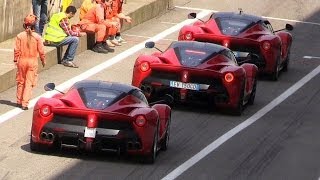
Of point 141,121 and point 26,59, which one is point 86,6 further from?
point 141,121

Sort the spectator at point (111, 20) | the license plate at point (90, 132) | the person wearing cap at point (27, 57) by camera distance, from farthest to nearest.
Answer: the spectator at point (111, 20)
the person wearing cap at point (27, 57)
the license plate at point (90, 132)

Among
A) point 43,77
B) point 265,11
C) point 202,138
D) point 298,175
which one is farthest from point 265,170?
point 265,11

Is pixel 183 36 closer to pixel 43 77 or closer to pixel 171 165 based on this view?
pixel 43 77

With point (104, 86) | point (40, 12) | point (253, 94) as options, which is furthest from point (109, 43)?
point (104, 86)

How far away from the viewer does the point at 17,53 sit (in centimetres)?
2377

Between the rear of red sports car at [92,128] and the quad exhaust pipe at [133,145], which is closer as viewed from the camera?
the rear of red sports car at [92,128]

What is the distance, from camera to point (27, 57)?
23.8 metres

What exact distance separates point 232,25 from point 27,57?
7.41 m

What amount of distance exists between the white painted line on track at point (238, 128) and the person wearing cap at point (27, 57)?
3596 mm

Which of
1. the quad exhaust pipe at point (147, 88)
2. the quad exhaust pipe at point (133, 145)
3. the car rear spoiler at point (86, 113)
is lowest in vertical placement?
the quad exhaust pipe at point (147, 88)

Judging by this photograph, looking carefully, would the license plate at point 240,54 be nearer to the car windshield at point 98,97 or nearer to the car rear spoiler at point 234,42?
the car rear spoiler at point 234,42

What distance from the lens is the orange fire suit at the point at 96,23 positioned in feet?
103

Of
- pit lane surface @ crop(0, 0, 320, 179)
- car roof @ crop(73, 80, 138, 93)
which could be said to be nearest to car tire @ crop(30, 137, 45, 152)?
pit lane surface @ crop(0, 0, 320, 179)

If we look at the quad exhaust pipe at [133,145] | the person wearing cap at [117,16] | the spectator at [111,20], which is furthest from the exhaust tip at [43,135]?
the person wearing cap at [117,16]
